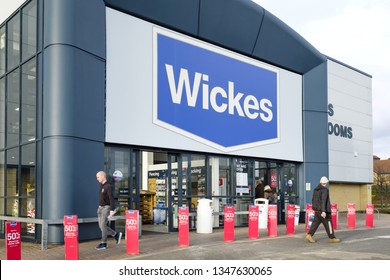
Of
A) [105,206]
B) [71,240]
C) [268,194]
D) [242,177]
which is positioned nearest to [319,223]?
[105,206]

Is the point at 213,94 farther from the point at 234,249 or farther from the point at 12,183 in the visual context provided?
the point at 12,183

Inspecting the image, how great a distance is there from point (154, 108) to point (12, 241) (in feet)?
22.4

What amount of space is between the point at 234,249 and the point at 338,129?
18.1 metres

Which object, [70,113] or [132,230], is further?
[70,113]

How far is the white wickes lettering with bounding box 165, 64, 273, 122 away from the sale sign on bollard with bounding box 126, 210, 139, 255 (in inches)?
232

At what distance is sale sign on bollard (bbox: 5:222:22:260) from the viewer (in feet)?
28.1

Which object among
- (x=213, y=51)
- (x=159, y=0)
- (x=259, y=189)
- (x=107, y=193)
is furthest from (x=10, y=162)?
(x=259, y=189)

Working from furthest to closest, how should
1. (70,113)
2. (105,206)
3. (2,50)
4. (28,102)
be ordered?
(2,50) < (28,102) < (70,113) < (105,206)

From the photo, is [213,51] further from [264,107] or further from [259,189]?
[259,189]

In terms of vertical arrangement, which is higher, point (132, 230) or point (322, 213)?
point (322, 213)

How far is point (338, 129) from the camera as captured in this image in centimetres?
2684

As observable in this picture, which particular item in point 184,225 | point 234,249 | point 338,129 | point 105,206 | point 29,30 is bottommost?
point 234,249

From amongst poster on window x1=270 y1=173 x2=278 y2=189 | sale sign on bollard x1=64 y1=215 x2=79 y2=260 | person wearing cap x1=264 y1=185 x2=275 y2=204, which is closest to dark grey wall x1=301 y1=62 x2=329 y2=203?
poster on window x1=270 y1=173 x2=278 y2=189

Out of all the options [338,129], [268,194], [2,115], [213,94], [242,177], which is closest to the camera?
[2,115]
